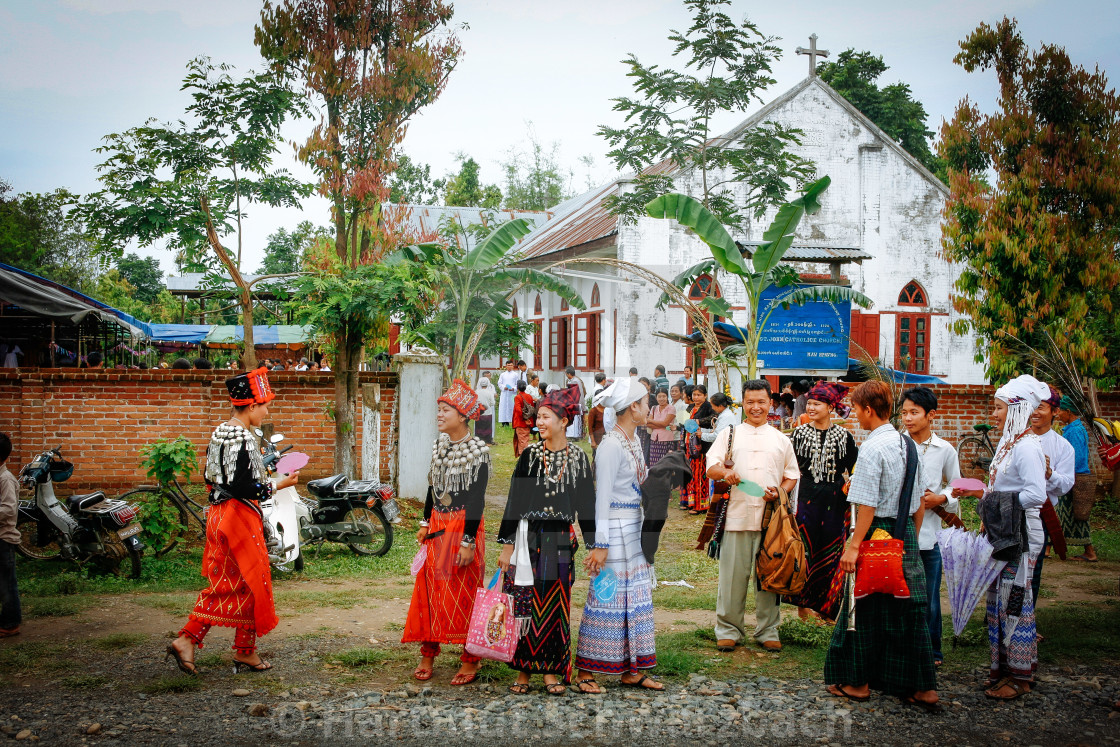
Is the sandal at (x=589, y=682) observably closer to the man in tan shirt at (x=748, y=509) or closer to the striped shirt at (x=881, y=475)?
the man in tan shirt at (x=748, y=509)

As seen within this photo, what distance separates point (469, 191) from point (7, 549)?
125ft

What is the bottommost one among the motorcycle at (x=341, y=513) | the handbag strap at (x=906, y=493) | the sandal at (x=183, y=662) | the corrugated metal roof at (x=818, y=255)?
the sandal at (x=183, y=662)

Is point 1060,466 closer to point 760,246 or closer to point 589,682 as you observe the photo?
point 589,682

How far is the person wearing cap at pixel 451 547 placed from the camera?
489 cm

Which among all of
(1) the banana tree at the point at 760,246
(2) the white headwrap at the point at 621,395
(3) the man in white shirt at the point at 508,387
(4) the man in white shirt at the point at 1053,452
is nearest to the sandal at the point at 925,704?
(4) the man in white shirt at the point at 1053,452

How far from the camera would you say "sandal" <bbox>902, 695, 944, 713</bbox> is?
182 inches

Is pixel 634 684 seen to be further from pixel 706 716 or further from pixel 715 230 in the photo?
pixel 715 230

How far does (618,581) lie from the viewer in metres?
4.77

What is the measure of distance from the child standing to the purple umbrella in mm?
6100

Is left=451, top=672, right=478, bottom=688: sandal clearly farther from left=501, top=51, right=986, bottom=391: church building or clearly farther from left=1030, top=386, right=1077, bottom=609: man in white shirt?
left=501, top=51, right=986, bottom=391: church building

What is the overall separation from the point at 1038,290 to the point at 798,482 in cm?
796

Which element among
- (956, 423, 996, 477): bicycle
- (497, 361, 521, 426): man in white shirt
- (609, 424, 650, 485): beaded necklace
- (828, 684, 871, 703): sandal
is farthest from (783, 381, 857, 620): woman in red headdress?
(497, 361, 521, 426): man in white shirt

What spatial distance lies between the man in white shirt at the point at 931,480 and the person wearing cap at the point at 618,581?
1.75 meters

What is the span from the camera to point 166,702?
4.50 meters
